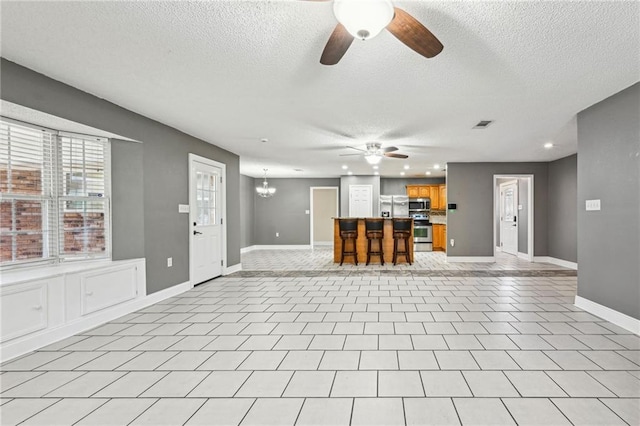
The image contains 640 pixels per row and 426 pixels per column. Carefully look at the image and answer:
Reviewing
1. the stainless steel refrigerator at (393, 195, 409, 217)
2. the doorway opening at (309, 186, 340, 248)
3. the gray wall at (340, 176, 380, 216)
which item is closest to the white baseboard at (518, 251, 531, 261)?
the stainless steel refrigerator at (393, 195, 409, 217)

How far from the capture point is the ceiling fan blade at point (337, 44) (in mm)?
1680

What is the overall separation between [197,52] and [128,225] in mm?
2399

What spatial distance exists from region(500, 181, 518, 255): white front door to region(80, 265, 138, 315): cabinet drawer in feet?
28.3

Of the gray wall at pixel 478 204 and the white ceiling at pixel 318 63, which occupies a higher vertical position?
the white ceiling at pixel 318 63

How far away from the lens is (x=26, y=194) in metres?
2.93

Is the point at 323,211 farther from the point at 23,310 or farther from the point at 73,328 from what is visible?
the point at 23,310

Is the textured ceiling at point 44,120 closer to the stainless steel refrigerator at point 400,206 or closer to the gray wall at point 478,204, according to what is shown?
the gray wall at point 478,204

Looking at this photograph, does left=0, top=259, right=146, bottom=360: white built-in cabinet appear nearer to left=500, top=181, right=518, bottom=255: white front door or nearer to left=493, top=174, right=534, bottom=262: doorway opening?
left=493, top=174, right=534, bottom=262: doorway opening

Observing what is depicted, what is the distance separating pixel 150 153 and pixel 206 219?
5.32 ft

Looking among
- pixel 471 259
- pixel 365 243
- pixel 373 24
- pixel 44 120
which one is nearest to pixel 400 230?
pixel 365 243

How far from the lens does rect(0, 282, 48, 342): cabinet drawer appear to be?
2477mm

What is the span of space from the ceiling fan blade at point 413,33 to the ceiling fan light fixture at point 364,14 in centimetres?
8

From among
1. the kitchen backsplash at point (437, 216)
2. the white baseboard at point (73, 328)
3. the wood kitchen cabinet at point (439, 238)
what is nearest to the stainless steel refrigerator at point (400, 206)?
the kitchen backsplash at point (437, 216)

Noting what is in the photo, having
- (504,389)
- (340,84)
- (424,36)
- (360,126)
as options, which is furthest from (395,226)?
(424,36)
